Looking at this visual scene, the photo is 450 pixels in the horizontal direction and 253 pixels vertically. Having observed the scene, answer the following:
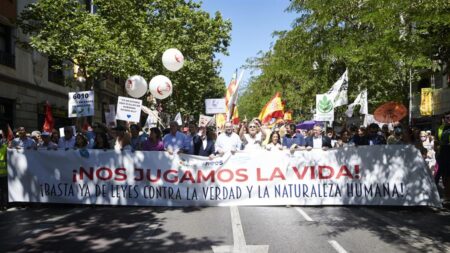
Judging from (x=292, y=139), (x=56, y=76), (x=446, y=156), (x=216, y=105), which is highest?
(x=56, y=76)

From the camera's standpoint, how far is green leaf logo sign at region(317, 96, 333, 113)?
60.6 ft

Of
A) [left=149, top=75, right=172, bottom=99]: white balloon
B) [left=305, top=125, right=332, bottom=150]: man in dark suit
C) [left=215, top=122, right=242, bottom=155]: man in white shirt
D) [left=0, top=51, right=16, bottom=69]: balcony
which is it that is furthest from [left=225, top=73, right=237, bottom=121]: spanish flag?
[left=0, top=51, right=16, bottom=69]: balcony

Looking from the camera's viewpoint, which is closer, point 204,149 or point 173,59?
point 204,149

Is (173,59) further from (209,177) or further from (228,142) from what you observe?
(209,177)

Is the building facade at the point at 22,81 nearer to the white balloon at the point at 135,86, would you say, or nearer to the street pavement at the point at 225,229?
the white balloon at the point at 135,86

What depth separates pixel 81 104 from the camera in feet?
44.7

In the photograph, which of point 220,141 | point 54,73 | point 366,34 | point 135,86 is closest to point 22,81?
point 54,73

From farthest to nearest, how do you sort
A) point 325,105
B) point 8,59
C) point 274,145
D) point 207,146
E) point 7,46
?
1. point 7,46
2. point 8,59
3. point 325,105
4. point 207,146
5. point 274,145

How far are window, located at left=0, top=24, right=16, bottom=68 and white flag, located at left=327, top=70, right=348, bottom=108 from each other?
43.9 feet

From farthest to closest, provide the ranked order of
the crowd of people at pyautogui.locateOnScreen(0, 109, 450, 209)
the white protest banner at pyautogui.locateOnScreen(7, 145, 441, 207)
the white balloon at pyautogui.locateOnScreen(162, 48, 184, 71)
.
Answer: the white balloon at pyautogui.locateOnScreen(162, 48, 184, 71), the crowd of people at pyautogui.locateOnScreen(0, 109, 450, 209), the white protest banner at pyautogui.locateOnScreen(7, 145, 441, 207)

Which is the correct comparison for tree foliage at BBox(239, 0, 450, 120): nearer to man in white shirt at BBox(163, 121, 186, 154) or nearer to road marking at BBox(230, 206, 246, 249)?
man in white shirt at BBox(163, 121, 186, 154)

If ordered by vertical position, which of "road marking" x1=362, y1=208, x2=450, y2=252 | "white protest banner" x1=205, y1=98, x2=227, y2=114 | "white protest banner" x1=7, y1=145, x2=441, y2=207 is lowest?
"road marking" x1=362, y1=208, x2=450, y2=252

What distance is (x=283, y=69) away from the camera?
15.3 m

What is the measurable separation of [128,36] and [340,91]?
972 cm
